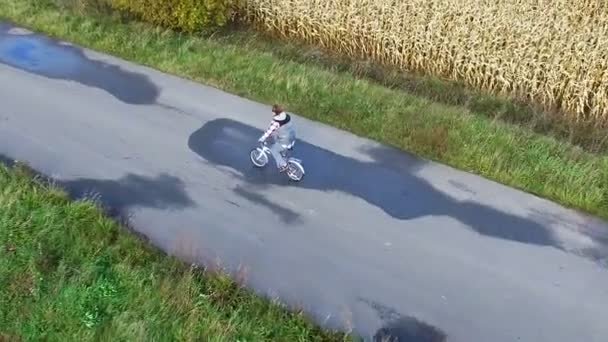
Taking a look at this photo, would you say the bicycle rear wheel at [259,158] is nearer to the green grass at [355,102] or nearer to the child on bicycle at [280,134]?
the child on bicycle at [280,134]

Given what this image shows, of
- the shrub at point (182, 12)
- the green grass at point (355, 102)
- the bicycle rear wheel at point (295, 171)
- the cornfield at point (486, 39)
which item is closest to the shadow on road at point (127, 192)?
the bicycle rear wheel at point (295, 171)

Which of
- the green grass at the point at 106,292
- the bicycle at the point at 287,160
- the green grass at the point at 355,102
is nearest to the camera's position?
the green grass at the point at 106,292

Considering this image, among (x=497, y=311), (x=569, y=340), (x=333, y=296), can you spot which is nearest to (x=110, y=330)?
(x=333, y=296)

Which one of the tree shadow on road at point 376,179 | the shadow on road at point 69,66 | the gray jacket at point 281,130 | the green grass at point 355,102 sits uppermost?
the gray jacket at point 281,130

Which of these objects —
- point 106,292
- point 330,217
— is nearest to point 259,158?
point 330,217

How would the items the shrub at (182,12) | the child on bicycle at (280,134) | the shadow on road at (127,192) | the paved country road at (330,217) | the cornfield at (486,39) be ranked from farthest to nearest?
the shrub at (182,12)
the cornfield at (486,39)
the child on bicycle at (280,134)
the shadow on road at (127,192)
the paved country road at (330,217)

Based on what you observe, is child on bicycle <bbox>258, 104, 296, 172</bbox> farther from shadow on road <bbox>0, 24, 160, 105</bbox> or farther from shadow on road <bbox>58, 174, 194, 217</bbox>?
shadow on road <bbox>0, 24, 160, 105</bbox>

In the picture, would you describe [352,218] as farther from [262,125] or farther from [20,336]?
[20,336]
